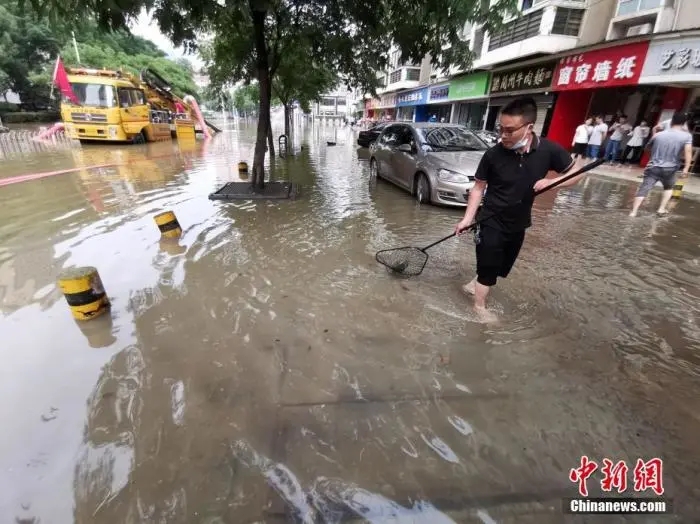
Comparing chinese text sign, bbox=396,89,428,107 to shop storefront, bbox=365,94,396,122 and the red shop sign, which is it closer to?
shop storefront, bbox=365,94,396,122

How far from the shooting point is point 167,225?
17.4 feet

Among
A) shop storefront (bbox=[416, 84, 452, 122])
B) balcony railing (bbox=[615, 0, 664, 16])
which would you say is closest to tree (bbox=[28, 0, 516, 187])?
balcony railing (bbox=[615, 0, 664, 16])

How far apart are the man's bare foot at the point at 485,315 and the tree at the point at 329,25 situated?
3.33m

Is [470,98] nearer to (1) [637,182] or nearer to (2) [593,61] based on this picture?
(2) [593,61]

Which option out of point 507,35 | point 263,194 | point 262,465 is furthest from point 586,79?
point 262,465

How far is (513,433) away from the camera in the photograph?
7.30ft

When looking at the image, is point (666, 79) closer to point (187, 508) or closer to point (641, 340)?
point (641, 340)

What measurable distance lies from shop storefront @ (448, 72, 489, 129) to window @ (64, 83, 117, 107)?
56.8 ft

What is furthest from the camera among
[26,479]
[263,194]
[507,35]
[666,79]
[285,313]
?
[507,35]

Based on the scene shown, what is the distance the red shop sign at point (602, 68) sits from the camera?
11820 mm

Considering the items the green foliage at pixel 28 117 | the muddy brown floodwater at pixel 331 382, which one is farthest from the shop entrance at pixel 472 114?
the green foliage at pixel 28 117

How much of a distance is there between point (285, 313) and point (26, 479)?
2014mm

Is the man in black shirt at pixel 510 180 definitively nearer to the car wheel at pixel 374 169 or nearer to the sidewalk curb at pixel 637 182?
the car wheel at pixel 374 169

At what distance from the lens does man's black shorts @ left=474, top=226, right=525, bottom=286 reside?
120 inches
